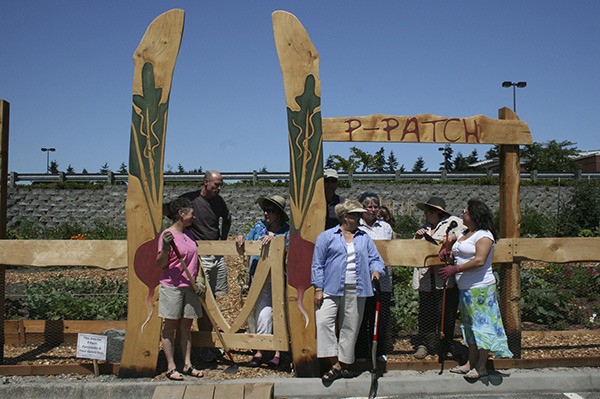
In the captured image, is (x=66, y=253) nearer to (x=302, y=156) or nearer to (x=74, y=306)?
(x=74, y=306)

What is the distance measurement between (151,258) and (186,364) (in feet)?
3.33

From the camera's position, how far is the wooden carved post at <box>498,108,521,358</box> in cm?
547

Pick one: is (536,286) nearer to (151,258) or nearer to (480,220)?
(480,220)

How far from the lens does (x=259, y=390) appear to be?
4.62 m

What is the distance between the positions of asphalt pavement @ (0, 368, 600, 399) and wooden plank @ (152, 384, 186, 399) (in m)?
0.13

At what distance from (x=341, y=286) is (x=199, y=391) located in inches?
57.9

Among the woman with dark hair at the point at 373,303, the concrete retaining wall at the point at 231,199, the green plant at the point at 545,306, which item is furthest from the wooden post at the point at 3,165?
the concrete retaining wall at the point at 231,199

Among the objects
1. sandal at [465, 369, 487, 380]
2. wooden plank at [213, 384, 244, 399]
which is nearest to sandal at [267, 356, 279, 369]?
wooden plank at [213, 384, 244, 399]

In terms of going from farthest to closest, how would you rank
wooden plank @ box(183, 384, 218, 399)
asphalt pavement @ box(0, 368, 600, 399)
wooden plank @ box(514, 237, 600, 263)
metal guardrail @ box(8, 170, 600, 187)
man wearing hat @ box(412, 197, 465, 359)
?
metal guardrail @ box(8, 170, 600, 187), man wearing hat @ box(412, 197, 465, 359), wooden plank @ box(514, 237, 600, 263), asphalt pavement @ box(0, 368, 600, 399), wooden plank @ box(183, 384, 218, 399)

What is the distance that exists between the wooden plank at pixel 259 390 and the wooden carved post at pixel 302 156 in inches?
20.3

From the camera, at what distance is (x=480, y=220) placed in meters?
4.91

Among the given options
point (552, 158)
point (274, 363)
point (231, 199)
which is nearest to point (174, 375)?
point (274, 363)

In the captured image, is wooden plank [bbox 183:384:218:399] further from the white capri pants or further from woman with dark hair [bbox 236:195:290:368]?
the white capri pants

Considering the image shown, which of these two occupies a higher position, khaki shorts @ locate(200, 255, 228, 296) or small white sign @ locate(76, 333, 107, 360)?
khaki shorts @ locate(200, 255, 228, 296)
